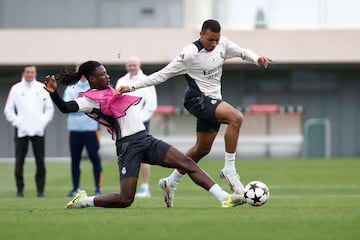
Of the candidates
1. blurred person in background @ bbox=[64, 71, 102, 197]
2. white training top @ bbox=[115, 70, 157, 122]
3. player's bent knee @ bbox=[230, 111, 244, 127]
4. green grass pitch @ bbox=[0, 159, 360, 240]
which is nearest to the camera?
green grass pitch @ bbox=[0, 159, 360, 240]

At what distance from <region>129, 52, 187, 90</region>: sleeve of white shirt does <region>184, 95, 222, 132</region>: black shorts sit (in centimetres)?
40

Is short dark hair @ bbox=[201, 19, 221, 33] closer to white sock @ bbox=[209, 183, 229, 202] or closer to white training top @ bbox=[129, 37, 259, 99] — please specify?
white training top @ bbox=[129, 37, 259, 99]

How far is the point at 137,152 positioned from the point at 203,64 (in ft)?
5.47

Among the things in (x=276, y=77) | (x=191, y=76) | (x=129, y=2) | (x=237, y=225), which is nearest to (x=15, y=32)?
(x=129, y=2)

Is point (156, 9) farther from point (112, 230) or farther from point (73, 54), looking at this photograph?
point (112, 230)

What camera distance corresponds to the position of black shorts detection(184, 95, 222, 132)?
13.3 meters

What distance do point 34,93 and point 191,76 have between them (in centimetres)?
696

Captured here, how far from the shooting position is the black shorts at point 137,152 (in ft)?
40.8

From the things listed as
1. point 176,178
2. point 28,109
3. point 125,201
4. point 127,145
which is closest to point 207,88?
point 176,178

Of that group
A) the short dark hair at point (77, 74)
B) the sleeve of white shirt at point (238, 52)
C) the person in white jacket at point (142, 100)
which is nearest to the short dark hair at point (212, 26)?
the sleeve of white shirt at point (238, 52)

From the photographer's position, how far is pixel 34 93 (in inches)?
784

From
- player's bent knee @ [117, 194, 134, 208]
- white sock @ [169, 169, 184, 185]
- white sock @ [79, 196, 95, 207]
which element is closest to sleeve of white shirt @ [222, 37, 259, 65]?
white sock @ [169, 169, 184, 185]

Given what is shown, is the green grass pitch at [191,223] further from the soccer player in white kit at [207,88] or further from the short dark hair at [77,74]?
the short dark hair at [77,74]

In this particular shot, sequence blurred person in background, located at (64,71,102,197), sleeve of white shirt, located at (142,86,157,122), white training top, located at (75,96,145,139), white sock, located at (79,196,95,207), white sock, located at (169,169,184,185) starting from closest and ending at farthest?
white training top, located at (75,96,145,139) → white sock, located at (79,196,95,207) → white sock, located at (169,169,184,185) → sleeve of white shirt, located at (142,86,157,122) → blurred person in background, located at (64,71,102,197)
